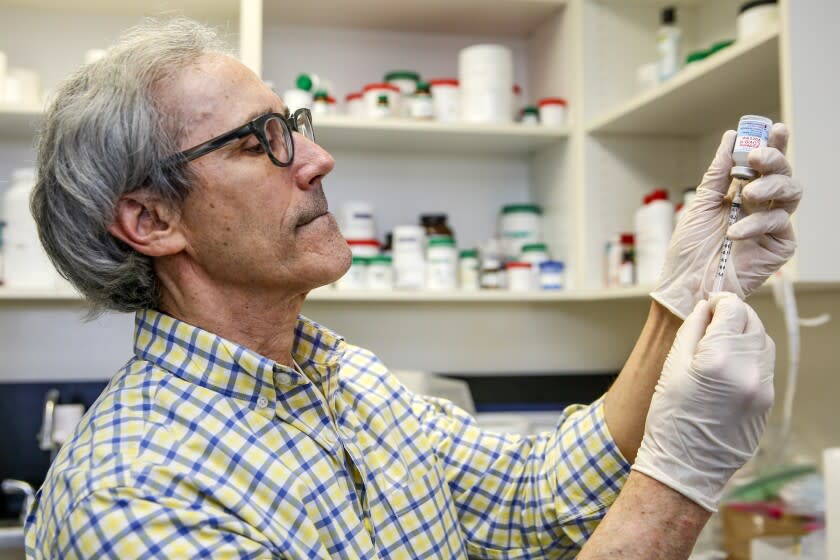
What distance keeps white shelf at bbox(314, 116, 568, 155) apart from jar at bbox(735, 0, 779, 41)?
0.67 meters

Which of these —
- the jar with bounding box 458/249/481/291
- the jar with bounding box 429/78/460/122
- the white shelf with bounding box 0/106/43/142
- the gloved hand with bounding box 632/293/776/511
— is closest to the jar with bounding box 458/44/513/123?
the jar with bounding box 429/78/460/122

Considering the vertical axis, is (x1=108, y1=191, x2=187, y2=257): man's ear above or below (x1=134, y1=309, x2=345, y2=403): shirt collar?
above

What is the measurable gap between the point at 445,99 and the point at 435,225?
33 centimetres

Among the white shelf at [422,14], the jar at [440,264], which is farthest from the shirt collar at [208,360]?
the white shelf at [422,14]

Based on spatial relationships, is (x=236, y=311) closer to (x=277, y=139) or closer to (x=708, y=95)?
(x=277, y=139)

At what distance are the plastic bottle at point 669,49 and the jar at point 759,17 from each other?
0.33m

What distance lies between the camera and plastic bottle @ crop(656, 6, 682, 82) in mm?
1837

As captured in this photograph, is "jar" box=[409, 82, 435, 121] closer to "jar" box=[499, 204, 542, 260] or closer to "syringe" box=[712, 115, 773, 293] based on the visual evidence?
"jar" box=[499, 204, 542, 260]

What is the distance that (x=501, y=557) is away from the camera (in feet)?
3.51

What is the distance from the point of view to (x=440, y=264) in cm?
209

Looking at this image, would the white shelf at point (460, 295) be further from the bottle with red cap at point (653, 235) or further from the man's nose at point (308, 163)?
the man's nose at point (308, 163)

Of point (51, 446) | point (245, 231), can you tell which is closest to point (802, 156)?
point (245, 231)

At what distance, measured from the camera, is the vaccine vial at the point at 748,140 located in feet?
2.95

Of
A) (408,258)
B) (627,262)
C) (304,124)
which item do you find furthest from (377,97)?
(304,124)
